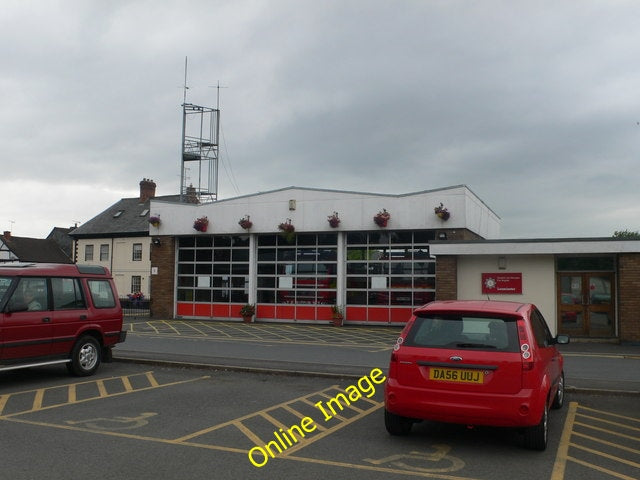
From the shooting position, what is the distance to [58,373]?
10.9 m

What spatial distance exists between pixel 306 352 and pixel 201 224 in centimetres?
1259

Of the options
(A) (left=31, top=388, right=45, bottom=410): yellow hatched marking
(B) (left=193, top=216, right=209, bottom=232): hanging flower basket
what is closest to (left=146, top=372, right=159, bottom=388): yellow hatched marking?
(A) (left=31, top=388, right=45, bottom=410): yellow hatched marking

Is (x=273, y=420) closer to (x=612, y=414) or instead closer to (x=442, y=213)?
(x=612, y=414)

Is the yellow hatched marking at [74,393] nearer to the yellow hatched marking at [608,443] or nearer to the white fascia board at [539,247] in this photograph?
the yellow hatched marking at [608,443]

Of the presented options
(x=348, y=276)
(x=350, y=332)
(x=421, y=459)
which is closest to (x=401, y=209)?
(x=348, y=276)

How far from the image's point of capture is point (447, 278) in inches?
763

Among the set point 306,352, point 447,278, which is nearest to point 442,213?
point 447,278

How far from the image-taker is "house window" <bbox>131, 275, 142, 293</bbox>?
44656 mm

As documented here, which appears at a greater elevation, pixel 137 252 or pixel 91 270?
pixel 137 252

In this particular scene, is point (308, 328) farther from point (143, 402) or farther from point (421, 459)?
point (421, 459)

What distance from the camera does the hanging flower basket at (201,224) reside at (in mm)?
25562

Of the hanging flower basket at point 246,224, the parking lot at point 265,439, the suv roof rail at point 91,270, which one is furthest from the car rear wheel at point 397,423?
the hanging flower basket at point 246,224

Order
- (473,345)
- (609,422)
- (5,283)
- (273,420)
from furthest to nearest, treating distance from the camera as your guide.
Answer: (5,283), (609,422), (273,420), (473,345)

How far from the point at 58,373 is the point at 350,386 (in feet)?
17.7
